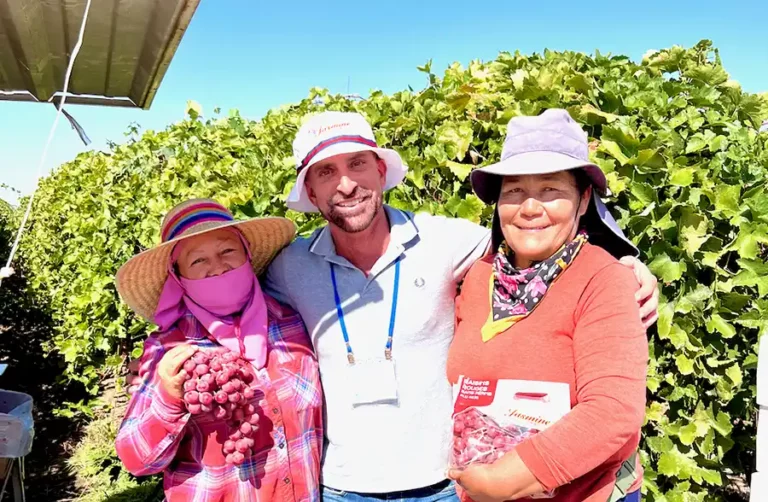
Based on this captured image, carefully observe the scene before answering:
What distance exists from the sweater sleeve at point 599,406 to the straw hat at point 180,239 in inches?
45.3

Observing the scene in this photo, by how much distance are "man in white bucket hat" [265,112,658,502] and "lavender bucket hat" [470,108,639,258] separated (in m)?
0.11

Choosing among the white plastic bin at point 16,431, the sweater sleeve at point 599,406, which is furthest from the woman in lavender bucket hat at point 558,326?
the white plastic bin at point 16,431

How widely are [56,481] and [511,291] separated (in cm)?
493

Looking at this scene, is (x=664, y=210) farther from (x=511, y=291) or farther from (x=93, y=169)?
(x=93, y=169)

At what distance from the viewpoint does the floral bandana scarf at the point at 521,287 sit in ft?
5.07

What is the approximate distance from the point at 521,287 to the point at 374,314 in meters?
0.57

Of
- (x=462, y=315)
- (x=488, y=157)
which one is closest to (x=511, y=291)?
(x=462, y=315)

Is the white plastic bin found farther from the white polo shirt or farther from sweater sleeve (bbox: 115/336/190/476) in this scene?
the white polo shirt

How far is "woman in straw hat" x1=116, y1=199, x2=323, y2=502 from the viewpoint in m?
1.75

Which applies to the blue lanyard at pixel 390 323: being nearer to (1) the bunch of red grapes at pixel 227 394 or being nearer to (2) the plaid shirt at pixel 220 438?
(2) the plaid shirt at pixel 220 438

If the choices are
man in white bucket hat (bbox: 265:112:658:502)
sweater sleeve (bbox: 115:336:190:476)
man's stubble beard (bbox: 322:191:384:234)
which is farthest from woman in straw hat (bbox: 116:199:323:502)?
man's stubble beard (bbox: 322:191:384:234)

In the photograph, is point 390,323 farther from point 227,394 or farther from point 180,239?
point 180,239

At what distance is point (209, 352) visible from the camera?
1.71 metres

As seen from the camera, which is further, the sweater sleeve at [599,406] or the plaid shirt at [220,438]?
the plaid shirt at [220,438]
